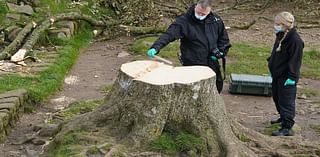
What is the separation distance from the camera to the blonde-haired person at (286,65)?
605cm

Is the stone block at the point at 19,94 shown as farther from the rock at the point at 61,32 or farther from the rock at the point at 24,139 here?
the rock at the point at 61,32

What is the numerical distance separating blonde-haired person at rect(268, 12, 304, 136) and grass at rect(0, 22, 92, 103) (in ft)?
8.73

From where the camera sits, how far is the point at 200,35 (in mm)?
6449

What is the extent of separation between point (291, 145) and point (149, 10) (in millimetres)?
6790

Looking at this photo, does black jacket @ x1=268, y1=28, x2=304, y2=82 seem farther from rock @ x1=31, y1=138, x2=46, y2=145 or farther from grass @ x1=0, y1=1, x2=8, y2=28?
grass @ x1=0, y1=1, x2=8, y2=28

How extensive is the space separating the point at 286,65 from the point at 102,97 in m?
2.50

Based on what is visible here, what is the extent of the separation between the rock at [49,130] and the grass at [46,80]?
131cm

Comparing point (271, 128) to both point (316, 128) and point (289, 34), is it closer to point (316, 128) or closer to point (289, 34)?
point (316, 128)

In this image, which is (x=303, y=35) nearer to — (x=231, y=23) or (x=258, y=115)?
(x=231, y=23)

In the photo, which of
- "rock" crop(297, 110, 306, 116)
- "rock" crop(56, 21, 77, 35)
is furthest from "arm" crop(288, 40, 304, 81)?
"rock" crop(56, 21, 77, 35)

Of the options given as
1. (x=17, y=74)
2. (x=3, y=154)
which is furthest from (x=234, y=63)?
(x=3, y=154)

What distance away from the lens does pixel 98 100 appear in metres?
7.42

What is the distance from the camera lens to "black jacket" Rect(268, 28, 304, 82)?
6.04 metres

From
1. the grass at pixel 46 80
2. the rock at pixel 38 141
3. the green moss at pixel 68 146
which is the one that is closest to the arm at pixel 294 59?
the green moss at pixel 68 146
